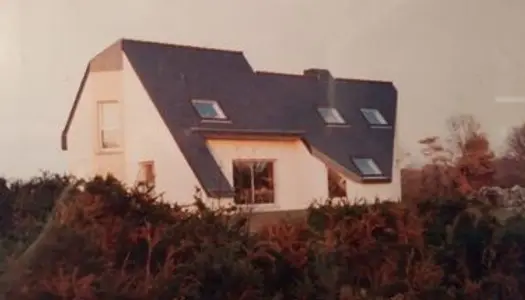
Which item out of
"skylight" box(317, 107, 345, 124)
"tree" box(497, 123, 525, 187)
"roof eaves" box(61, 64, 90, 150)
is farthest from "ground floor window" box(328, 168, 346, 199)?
"roof eaves" box(61, 64, 90, 150)

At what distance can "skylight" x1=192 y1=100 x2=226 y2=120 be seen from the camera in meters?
2.86

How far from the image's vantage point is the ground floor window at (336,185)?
3045mm

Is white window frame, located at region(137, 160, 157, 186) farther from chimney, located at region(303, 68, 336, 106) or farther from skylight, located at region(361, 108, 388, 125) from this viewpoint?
skylight, located at region(361, 108, 388, 125)

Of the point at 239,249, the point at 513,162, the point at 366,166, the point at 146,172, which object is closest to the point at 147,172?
the point at 146,172

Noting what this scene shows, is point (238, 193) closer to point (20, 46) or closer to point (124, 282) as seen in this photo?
point (124, 282)

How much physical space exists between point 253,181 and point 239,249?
31cm

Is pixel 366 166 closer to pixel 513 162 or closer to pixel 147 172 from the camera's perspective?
pixel 513 162

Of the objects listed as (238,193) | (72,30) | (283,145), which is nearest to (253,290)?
(238,193)

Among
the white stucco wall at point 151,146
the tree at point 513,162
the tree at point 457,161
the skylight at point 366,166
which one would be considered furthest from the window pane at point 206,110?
the tree at point 513,162

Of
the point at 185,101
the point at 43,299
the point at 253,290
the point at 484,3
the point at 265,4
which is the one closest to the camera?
the point at 43,299

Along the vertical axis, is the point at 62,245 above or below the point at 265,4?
below

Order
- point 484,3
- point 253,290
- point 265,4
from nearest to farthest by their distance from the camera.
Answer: point 253,290 → point 265,4 → point 484,3

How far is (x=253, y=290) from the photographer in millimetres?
2664

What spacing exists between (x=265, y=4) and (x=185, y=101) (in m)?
0.53
